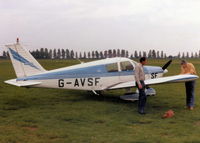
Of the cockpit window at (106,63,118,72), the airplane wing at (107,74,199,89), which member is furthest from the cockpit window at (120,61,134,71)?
the airplane wing at (107,74,199,89)

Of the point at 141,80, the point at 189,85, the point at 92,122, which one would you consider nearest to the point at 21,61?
the point at 92,122

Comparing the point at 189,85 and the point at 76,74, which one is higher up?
the point at 76,74

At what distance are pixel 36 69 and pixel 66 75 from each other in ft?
4.06

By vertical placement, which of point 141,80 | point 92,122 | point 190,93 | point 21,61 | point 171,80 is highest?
point 21,61

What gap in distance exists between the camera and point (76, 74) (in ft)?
37.9

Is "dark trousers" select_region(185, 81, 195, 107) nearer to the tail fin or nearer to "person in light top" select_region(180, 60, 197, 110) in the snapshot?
"person in light top" select_region(180, 60, 197, 110)

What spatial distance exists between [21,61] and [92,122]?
4.56 metres

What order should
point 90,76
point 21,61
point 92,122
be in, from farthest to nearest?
point 90,76, point 21,61, point 92,122

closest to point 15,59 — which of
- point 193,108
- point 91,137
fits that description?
point 91,137

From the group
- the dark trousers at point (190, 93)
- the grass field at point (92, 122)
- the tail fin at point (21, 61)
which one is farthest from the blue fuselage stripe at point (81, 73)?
the dark trousers at point (190, 93)

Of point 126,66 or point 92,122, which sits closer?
point 92,122

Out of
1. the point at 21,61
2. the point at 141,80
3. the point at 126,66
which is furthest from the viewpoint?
the point at 126,66

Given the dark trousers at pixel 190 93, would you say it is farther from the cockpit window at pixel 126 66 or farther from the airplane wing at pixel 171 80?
the cockpit window at pixel 126 66

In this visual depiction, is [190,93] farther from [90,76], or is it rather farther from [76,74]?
[76,74]
